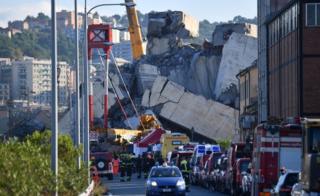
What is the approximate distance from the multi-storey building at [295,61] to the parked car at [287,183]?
41.3 m

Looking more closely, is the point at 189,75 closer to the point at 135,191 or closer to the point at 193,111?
the point at 193,111

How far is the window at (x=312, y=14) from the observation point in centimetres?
7119

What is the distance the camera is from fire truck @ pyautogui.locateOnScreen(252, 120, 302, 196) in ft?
110

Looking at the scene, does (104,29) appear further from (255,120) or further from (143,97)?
(143,97)

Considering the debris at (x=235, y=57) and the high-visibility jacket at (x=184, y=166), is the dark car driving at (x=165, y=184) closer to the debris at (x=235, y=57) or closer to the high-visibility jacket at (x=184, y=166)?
the high-visibility jacket at (x=184, y=166)

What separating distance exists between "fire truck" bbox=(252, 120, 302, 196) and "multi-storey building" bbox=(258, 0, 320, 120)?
1377 inches

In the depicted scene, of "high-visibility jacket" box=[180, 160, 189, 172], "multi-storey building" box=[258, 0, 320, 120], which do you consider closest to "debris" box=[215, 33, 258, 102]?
"multi-storey building" box=[258, 0, 320, 120]

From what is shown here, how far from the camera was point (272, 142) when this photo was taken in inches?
1330

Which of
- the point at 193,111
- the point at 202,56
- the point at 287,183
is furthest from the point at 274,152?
the point at 202,56

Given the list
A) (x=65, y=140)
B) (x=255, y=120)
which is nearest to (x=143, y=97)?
(x=255, y=120)

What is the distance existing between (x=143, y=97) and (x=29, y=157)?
122 meters

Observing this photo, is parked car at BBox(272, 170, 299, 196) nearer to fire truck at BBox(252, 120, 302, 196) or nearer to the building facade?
fire truck at BBox(252, 120, 302, 196)

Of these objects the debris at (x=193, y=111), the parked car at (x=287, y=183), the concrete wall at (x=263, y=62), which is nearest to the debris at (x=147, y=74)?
the debris at (x=193, y=111)

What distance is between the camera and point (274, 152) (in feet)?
112
